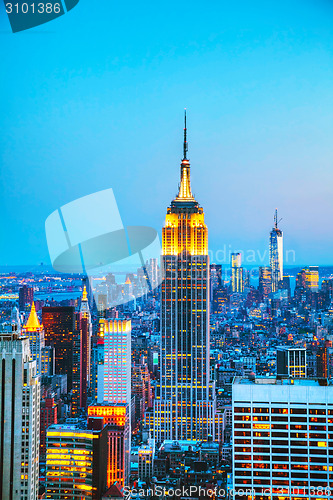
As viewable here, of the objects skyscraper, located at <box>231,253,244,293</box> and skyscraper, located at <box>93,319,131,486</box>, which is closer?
skyscraper, located at <box>231,253,244,293</box>

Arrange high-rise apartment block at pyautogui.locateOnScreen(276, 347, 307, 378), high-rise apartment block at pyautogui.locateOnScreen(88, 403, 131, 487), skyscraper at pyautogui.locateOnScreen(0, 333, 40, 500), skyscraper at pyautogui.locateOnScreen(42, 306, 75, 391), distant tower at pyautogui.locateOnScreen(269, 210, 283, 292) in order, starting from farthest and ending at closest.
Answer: skyscraper at pyautogui.locateOnScreen(42, 306, 75, 391) < distant tower at pyautogui.locateOnScreen(269, 210, 283, 292) < high-rise apartment block at pyautogui.locateOnScreen(276, 347, 307, 378) < high-rise apartment block at pyautogui.locateOnScreen(88, 403, 131, 487) < skyscraper at pyautogui.locateOnScreen(0, 333, 40, 500)

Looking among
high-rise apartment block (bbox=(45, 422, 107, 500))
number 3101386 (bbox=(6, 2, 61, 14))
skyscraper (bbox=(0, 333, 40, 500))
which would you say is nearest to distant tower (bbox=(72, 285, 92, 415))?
high-rise apartment block (bbox=(45, 422, 107, 500))

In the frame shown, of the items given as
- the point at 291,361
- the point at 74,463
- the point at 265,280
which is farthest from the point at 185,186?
the point at 74,463

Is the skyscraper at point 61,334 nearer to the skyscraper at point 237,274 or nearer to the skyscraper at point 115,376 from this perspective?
the skyscraper at point 115,376

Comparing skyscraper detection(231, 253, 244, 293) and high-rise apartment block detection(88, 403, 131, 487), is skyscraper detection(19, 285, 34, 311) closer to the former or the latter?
high-rise apartment block detection(88, 403, 131, 487)

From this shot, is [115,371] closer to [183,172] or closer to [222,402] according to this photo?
[222,402]

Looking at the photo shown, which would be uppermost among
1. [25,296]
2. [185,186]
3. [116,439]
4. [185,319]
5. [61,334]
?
[185,186]

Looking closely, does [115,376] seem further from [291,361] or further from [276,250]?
[276,250]
